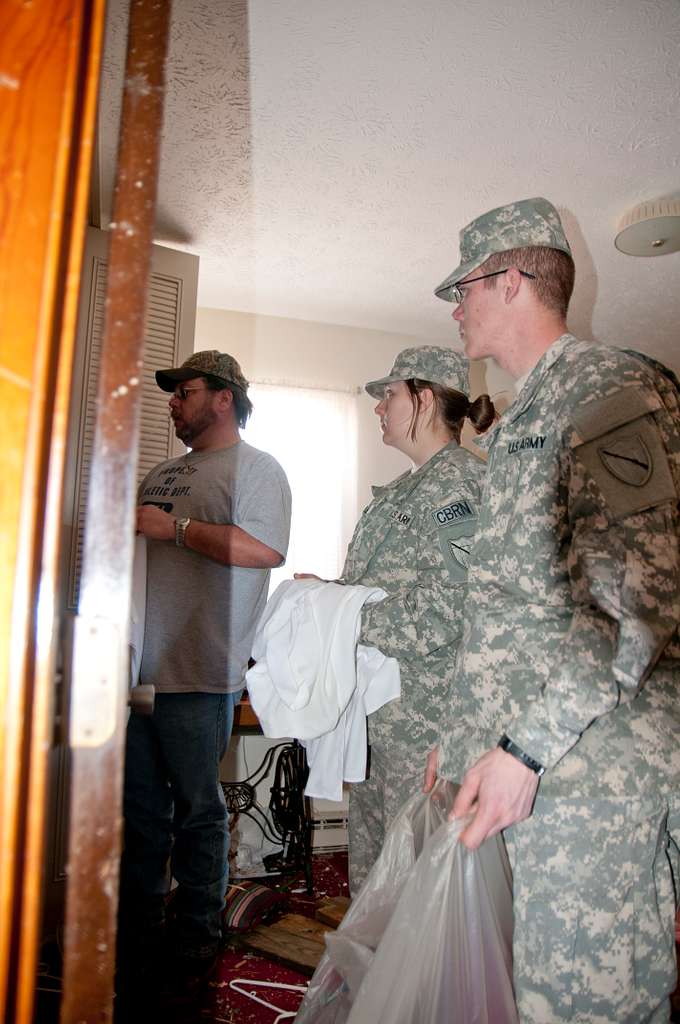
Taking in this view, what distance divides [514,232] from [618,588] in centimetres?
64

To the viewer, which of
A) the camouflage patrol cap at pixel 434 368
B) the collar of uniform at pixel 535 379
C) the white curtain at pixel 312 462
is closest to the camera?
the collar of uniform at pixel 535 379

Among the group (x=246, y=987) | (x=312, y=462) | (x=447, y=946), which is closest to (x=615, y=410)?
(x=447, y=946)

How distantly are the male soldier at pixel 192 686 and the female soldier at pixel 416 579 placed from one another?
29 centimetres

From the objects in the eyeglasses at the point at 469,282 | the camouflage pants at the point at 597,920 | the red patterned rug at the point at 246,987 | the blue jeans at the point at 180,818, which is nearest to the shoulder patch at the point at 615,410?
the eyeglasses at the point at 469,282

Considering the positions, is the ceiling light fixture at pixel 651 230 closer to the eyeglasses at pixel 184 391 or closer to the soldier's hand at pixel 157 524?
the eyeglasses at pixel 184 391

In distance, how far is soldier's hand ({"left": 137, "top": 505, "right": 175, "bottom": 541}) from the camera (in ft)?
5.35

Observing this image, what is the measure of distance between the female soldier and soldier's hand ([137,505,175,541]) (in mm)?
455

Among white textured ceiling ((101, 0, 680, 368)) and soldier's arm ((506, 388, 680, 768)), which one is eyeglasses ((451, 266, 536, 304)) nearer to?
soldier's arm ((506, 388, 680, 768))

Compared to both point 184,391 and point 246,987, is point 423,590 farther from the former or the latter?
point 246,987

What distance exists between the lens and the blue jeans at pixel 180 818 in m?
1.62

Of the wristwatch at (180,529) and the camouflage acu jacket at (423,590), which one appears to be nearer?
the camouflage acu jacket at (423,590)

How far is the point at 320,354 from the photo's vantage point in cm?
367

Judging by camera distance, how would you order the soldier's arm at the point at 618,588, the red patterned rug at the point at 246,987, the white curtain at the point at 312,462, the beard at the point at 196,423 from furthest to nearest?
the white curtain at the point at 312,462 → the beard at the point at 196,423 → the red patterned rug at the point at 246,987 → the soldier's arm at the point at 618,588

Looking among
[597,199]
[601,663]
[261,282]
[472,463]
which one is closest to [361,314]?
[261,282]
